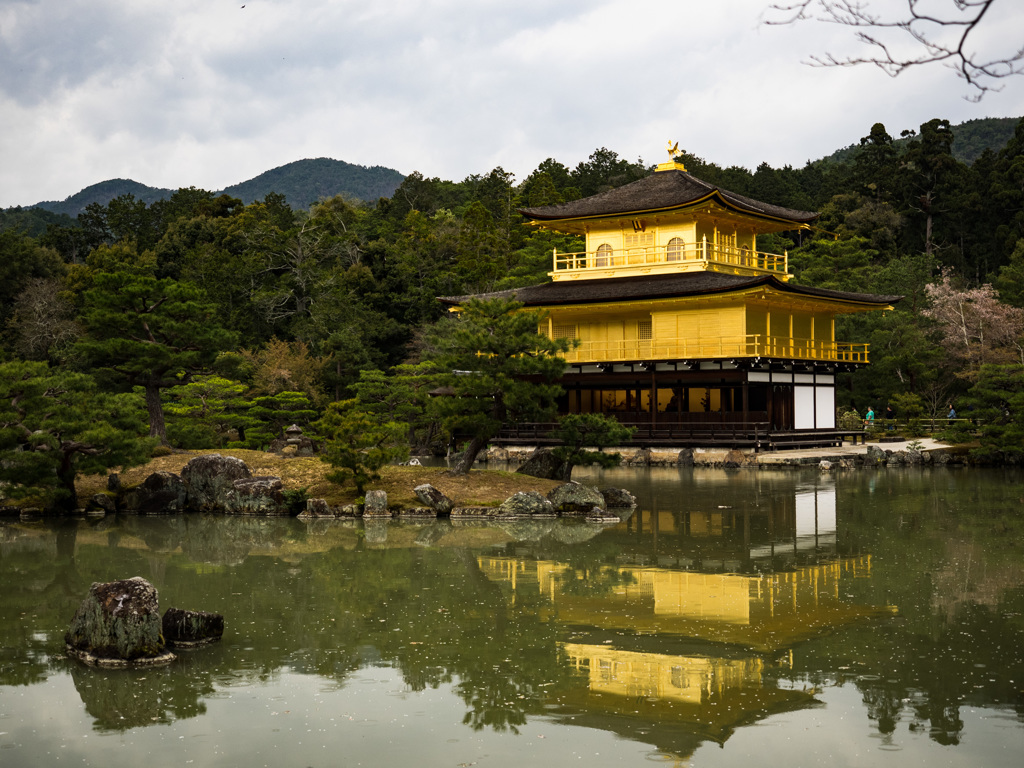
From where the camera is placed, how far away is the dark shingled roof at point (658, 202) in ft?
117

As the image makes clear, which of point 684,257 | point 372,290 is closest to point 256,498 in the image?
point 684,257

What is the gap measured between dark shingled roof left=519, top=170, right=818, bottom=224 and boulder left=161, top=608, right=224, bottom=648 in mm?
28367

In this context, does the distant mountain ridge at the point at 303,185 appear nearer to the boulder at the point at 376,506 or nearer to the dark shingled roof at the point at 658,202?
the dark shingled roof at the point at 658,202

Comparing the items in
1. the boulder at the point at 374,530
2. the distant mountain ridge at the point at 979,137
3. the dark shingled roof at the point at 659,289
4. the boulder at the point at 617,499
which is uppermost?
the distant mountain ridge at the point at 979,137

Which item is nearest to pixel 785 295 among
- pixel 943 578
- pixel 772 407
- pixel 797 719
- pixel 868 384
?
pixel 772 407

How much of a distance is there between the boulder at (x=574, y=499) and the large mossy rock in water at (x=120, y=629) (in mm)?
10396

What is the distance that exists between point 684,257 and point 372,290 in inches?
739

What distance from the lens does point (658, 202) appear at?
1423 inches

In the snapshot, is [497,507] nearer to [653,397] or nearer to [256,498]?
[256,498]

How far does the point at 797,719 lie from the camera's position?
712cm

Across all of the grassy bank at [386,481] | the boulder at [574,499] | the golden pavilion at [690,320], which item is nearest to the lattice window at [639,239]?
the golden pavilion at [690,320]

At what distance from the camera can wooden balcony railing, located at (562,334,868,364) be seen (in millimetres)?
32906

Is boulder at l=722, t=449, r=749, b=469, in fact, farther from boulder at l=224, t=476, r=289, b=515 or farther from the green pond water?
boulder at l=224, t=476, r=289, b=515

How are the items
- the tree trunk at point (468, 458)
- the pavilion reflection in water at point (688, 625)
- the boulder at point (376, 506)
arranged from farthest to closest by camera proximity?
the tree trunk at point (468, 458)
the boulder at point (376, 506)
the pavilion reflection in water at point (688, 625)
